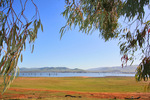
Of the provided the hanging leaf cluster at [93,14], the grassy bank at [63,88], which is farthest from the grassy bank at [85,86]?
the hanging leaf cluster at [93,14]

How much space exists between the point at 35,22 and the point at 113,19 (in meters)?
2.56

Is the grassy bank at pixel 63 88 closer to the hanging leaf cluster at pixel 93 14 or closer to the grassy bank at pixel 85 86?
the grassy bank at pixel 85 86

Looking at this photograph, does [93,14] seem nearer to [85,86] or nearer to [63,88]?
[63,88]

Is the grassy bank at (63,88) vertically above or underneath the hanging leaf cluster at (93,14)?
underneath

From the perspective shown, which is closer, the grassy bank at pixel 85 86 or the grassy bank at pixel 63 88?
the grassy bank at pixel 63 88

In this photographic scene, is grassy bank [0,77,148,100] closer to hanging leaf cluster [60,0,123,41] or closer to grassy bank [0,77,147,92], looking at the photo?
grassy bank [0,77,147,92]

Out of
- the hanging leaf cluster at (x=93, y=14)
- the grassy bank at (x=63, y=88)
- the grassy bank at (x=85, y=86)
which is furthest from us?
the grassy bank at (x=85, y=86)

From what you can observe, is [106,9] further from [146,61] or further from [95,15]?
[146,61]

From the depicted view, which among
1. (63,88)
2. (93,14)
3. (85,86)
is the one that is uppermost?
(93,14)

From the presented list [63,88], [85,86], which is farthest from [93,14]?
[85,86]

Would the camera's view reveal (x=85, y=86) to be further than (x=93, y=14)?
Yes

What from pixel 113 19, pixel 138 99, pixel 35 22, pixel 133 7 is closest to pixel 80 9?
pixel 113 19

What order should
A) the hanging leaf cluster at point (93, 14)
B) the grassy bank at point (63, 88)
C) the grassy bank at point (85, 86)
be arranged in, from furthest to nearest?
the grassy bank at point (85, 86), the grassy bank at point (63, 88), the hanging leaf cluster at point (93, 14)

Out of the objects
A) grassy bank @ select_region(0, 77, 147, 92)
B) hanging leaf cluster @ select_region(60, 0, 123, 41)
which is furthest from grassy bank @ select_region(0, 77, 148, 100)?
hanging leaf cluster @ select_region(60, 0, 123, 41)
